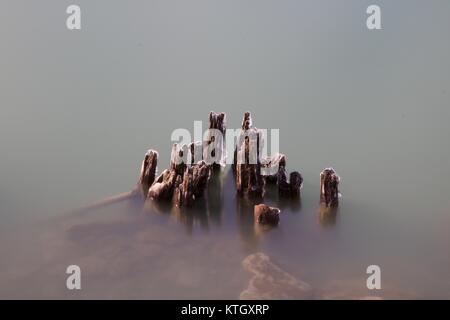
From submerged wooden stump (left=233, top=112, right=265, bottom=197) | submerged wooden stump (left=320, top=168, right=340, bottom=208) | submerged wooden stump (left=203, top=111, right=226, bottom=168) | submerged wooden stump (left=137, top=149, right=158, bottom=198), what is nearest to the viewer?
submerged wooden stump (left=320, top=168, right=340, bottom=208)

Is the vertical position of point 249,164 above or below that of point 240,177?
above

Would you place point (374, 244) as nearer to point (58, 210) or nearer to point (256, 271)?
point (256, 271)

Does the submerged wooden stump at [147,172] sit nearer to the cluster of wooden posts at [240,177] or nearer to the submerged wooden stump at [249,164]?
the cluster of wooden posts at [240,177]

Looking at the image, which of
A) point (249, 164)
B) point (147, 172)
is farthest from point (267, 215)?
point (147, 172)

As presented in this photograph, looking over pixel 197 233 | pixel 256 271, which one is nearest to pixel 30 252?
pixel 197 233

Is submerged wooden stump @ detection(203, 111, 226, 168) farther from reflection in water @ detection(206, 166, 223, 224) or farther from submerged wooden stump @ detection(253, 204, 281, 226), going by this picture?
submerged wooden stump @ detection(253, 204, 281, 226)

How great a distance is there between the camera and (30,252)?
7461 millimetres

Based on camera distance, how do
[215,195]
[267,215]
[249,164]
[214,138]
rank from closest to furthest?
[267,215] < [249,164] < [215,195] < [214,138]

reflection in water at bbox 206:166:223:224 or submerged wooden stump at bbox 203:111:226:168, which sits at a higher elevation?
submerged wooden stump at bbox 203:111:226:168

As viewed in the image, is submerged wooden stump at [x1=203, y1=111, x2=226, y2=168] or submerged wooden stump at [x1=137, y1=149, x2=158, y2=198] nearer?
submerged wooden stump at [x1=137, y1=149, x2=158, y2=198]

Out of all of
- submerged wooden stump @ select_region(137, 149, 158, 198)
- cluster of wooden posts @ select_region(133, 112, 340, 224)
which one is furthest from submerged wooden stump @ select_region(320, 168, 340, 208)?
submerged wooden stump @ select_region(137, 149, 158, 198)

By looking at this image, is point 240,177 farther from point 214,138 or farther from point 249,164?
point 214,138

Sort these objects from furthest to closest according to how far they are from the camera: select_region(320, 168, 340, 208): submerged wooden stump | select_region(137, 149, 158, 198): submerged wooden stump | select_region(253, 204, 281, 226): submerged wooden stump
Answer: select_region(137, 149, 158, 198): submerged wooden stump < select_region(320, 168, 340, 208): submerged wooden stump < select_region(253, 204, 281, 226): submerged wooden stump

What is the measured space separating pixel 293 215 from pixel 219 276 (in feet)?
5.86
